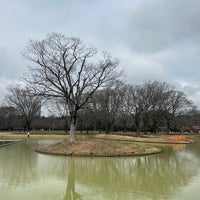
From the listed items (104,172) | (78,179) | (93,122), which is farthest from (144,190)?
(93,122)

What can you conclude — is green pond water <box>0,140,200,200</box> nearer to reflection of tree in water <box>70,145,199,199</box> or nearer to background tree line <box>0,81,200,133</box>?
reflection of tree in water <box>70,145,199,199</box>

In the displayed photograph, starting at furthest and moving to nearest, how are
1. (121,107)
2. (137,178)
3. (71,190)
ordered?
(121,107), (137,178), (71,190)

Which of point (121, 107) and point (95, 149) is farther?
point (121, 107)

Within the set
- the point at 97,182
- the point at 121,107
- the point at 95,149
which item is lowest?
the point at 97,182

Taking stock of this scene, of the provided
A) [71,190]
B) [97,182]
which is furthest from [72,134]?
[71,190]

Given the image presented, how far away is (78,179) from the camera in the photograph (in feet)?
54.9

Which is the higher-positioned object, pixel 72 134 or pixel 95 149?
pixel 72 134

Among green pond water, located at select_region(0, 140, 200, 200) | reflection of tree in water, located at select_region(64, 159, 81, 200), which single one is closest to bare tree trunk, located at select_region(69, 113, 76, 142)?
green pond water, located at select_region(0, 140, 200, 200)

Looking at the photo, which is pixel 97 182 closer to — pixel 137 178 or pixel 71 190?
pixel 71 190

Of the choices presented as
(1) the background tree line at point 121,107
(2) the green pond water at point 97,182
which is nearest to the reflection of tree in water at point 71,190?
(2) the green pond water at point 97,182

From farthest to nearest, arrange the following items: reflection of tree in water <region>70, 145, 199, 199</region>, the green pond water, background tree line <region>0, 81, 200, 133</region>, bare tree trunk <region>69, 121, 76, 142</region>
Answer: background tree line <region>0, 81, 200, 133</region> → bare tree trunk <region>69, 121, 76, 142</region> → reflection of tree in water <region>70, 145, 199, 199</region> → the green pond water

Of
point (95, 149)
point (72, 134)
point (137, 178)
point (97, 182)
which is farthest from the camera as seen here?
point (72, 134)

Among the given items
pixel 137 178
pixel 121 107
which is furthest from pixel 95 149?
pixel 121 107

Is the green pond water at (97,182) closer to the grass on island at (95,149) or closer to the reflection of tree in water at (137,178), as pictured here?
the reflection of tree in water at (137,178)
